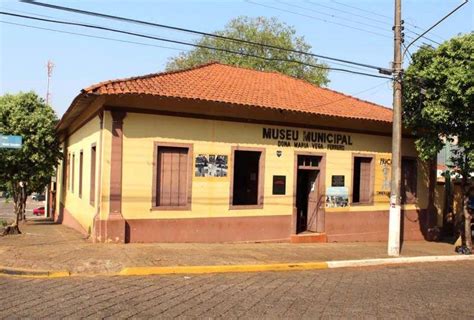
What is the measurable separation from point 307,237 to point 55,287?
8.90 m

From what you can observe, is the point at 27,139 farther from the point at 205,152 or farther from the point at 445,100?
the point at 445,100

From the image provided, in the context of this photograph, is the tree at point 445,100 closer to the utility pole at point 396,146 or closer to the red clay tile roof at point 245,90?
the utility pole at point 396,146

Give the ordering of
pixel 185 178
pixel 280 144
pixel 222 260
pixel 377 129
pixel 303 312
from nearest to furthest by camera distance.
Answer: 1. pixel 303 312
2. pixel 222 260
3. pixel 185 178
4. pixel 280 144
5. pixel 377 129

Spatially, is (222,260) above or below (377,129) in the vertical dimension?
below

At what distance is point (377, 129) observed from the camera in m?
16.6

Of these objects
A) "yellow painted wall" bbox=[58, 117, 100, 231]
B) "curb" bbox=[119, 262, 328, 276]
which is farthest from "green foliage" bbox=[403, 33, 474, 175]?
"yellow painted wall" bbox=[58, 117, 100, 231]

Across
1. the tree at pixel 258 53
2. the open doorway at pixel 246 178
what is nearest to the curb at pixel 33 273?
the open doorway at pixel 246 178

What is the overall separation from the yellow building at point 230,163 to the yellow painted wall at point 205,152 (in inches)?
1.1

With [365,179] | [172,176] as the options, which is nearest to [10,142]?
[172,176]

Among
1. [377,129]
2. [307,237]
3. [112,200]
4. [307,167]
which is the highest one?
[377,129]

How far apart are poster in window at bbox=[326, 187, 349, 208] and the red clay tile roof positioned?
234 centimetres

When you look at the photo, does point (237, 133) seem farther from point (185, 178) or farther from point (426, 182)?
point (426, 182)

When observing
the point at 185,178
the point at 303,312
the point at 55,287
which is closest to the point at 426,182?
the point at 185,178

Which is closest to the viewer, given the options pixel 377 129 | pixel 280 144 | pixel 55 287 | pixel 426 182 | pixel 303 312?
pixel 303 312
